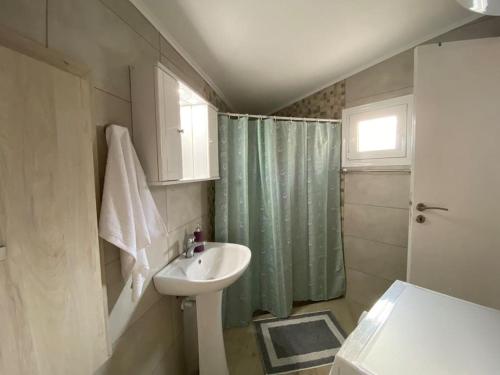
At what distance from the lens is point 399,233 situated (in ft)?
5.86

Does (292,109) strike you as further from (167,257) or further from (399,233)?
(167,257)

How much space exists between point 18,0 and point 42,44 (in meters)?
0.09

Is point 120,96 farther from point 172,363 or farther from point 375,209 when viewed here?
point 375,209

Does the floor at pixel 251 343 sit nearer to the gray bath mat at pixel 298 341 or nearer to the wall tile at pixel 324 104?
the gray bath mat at pixel 298 341

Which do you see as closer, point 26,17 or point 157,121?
point 26,17

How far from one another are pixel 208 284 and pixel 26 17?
1.12 meters

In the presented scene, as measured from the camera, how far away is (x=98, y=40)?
778mm

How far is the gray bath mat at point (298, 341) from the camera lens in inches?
61.2

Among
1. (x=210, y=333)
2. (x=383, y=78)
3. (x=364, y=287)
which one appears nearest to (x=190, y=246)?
(x=210, y=333)

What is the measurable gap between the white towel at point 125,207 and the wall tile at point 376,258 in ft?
6.18

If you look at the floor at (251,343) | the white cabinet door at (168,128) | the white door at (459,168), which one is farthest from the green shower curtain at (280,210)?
the white door at (459,168)

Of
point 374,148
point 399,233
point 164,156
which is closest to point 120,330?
point 164,156

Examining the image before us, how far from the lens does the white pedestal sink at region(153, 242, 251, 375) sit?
108 centimetres

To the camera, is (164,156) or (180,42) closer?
(164,156)
